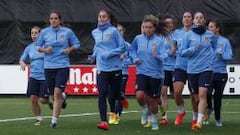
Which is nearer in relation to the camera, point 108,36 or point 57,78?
point 108,36

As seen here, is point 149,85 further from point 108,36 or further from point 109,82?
point 108,36

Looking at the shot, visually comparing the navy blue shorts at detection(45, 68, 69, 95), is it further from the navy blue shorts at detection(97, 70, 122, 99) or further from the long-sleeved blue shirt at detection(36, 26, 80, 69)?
the navy blue shorts at detection(97, 70, 122, 99)

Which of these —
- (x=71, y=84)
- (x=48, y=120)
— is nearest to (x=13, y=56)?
(x=71, y=84)

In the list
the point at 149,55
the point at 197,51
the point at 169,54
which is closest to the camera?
the point at 197,51

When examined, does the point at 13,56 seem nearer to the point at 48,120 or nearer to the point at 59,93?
the point at 48,120

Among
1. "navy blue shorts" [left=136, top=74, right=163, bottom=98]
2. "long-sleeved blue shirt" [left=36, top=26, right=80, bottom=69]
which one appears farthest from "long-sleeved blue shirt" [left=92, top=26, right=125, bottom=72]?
"long-sleeved blue shirt" [left=36, top=26, right=80, bottom=69]

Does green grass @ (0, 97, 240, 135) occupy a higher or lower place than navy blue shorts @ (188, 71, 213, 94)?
lower

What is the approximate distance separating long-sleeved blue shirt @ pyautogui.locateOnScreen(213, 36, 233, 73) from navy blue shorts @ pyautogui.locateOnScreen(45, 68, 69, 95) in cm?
302

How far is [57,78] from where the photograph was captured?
44.0 feet

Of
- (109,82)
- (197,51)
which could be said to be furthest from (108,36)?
(197,51)

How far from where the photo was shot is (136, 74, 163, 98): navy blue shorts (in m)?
13.3

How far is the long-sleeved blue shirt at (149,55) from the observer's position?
13328 mm

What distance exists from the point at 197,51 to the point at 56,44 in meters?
2.67

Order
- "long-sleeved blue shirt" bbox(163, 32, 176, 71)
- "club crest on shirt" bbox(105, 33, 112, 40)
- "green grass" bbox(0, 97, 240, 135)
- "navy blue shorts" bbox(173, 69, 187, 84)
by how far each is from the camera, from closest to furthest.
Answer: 1. "green grass" bbox(0, 97, 240, 135)
2. "club crest on shirt" bbox(105, 33, 112, 40)
3. "navy blue shorts" bbox(173, 69, 187, 84)
4. "long-sleeved blue shirt" bbox(163, 32, 176, 71)
